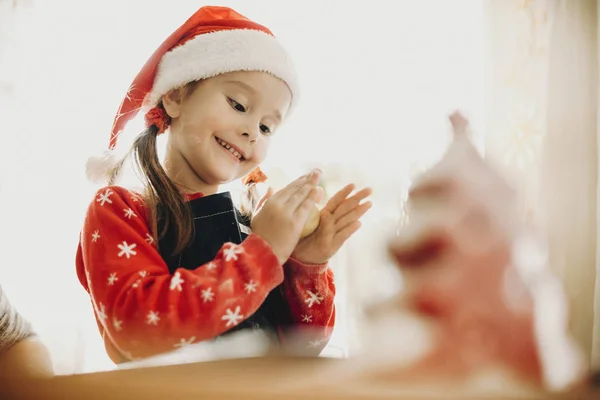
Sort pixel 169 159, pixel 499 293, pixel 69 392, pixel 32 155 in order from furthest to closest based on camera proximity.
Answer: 1. pixel 32 155
2. pixel 169 159
3. pixel 69 392
4. pixel 499 293

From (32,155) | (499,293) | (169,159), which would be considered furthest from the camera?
(32,155)

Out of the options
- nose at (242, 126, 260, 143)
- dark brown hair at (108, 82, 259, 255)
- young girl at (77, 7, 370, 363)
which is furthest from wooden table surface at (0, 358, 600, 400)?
nose at (242, 126, 260, 143)

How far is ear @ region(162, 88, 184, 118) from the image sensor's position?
1.88 feet

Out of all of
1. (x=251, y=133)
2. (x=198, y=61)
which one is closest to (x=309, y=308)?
(x=251, y=133)

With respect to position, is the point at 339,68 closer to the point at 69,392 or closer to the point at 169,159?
the point at 169,159

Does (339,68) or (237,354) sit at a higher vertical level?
(339,68)

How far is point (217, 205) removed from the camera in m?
0.54

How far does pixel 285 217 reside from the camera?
0.47 metres

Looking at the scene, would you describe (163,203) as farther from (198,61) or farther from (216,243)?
(198,61)

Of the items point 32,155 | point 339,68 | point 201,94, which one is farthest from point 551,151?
point 32,155

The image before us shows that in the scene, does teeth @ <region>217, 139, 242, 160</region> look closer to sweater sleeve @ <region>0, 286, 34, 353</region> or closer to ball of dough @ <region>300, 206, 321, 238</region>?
ball of dough @ <region>300, 206, 321, 238</region>

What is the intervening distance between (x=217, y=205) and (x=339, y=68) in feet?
0.78

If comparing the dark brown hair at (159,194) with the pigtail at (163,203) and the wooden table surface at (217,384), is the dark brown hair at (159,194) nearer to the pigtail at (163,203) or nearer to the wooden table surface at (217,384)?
the pigtail at (163,203)

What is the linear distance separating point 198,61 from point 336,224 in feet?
0.85
